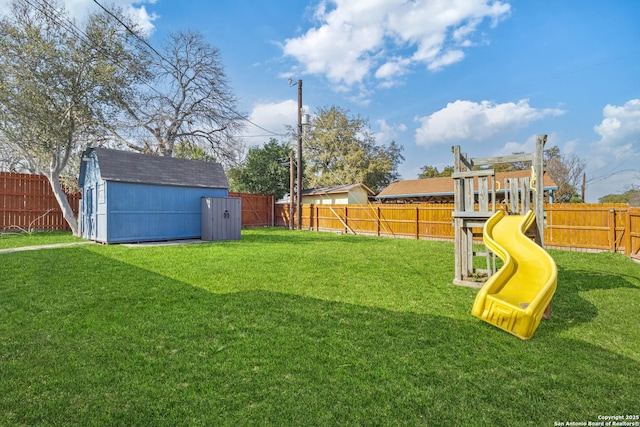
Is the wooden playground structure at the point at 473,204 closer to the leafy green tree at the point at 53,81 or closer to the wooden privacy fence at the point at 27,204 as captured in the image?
the leafy green tree at the point at 53,81

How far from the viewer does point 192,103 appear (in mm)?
19859

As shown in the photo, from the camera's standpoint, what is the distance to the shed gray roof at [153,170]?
1031 cm

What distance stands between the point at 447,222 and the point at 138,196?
434 inches

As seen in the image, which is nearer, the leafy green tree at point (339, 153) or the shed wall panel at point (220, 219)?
the shed wall panel at point (220, 219)

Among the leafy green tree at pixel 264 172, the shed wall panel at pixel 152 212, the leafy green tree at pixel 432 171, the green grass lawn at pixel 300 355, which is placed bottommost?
the green grass lawn at pixel 300 355

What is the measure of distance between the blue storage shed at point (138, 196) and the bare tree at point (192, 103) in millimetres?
7794

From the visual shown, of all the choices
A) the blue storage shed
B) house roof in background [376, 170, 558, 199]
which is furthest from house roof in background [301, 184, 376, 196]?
the blue storage shed

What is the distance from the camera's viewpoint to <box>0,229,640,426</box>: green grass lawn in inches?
72.3

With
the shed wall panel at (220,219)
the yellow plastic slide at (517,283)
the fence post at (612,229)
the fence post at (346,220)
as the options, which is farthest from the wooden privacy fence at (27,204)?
the fence post at (612,229)

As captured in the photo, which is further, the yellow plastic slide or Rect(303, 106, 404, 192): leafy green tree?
Rect(303, 106, 404, 192): leafy green tree

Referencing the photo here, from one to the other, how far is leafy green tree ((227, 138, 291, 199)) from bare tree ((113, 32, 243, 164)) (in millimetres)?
2839

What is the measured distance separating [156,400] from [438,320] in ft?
8.67

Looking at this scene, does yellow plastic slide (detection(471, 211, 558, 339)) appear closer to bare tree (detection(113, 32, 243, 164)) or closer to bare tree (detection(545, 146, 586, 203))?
bare tree (detection(113, 32, 243, 164))

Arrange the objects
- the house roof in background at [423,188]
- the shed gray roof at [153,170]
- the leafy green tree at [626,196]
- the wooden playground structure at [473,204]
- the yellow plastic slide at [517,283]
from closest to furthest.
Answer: the yellow plastic slide at [517,283]
the wooden playground structure at [473,204]
the shed gray roof at [153,170]
the house roof in background at [423,188]
the leafy green tree at [626,196]
